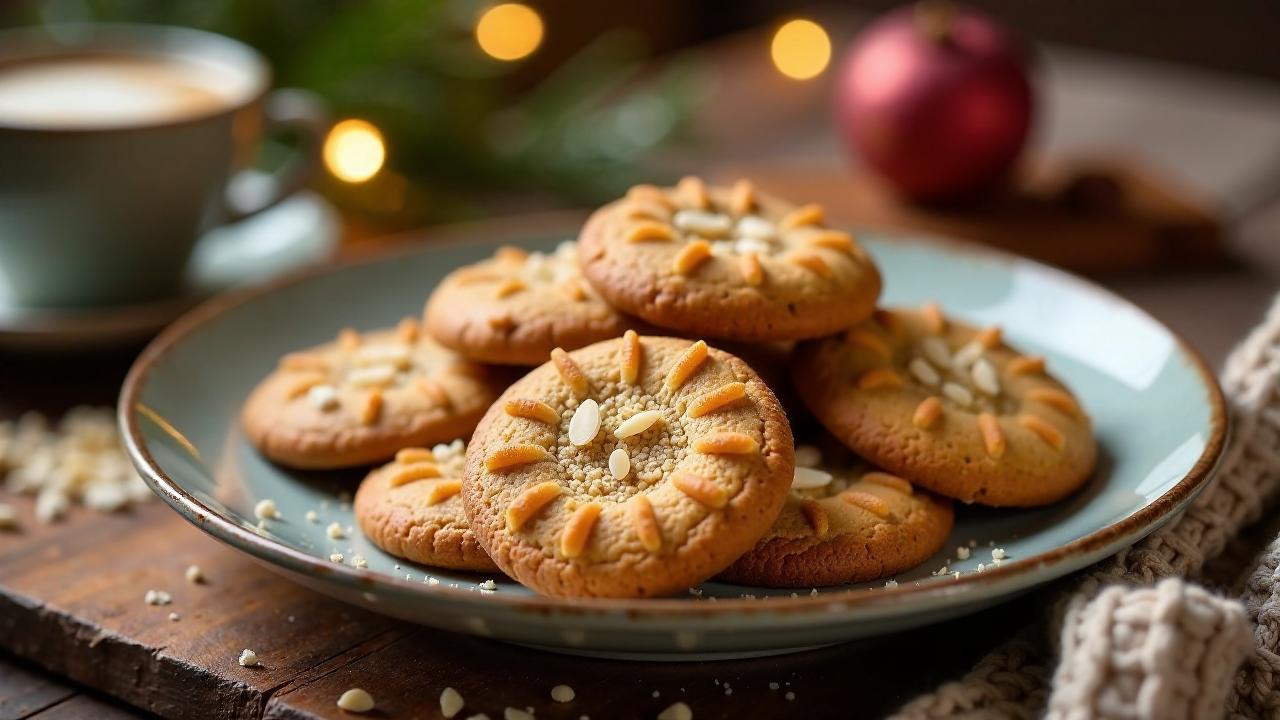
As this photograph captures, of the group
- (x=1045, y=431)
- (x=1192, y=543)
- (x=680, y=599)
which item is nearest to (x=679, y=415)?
(x=680, y=599)

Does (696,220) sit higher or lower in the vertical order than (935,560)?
higher

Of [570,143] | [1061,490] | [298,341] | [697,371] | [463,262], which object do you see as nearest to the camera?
[697,371]

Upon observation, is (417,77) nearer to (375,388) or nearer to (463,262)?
(463,262)

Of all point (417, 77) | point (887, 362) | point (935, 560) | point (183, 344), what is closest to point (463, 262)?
point (183, 344)

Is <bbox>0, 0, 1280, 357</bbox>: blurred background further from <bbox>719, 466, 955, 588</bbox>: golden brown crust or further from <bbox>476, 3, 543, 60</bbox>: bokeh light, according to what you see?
<bbox>719, 466, 955, 588</bbox>: golden brown crust

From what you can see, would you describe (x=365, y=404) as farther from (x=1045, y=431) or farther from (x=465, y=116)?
(x=465, y=116)

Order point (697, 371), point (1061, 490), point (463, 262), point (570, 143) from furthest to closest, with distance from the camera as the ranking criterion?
point (570, 143) < point (463, 262) < point (1061, 490) < point (697, 371)

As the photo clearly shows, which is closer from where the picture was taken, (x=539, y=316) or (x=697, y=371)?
(x=697, y=371)

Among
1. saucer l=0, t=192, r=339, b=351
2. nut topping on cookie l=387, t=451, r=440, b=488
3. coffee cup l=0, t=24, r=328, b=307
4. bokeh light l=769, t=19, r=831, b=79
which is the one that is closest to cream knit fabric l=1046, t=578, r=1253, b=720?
nut topping on cookie l=387, t=451, r=440, b=488
